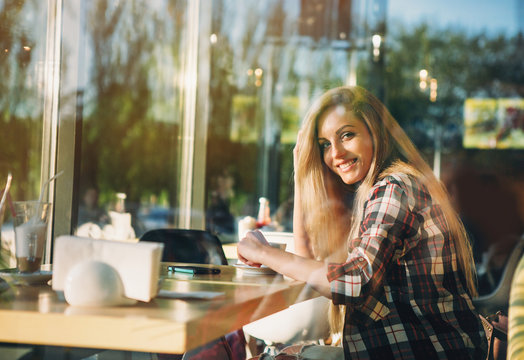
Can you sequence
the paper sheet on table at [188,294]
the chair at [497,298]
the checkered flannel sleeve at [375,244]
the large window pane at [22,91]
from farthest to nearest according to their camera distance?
1. the chair at [497,298]
2. the large window pane at [22,91]
3. the checkered flannel sleeve at [375,244]
4. the paper sheet on table at [188,294]

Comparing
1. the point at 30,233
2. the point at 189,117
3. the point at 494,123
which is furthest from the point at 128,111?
the point at 494,123

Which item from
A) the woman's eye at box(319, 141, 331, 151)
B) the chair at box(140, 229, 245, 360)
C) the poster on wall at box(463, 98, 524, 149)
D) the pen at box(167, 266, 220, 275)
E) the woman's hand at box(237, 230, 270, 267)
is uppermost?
the poster on wall at box(463, 98, 524, 149)

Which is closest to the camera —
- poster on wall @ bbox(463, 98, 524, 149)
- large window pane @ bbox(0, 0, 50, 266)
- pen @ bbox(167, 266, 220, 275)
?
pen @ bbox(167, 266, 220, 275)

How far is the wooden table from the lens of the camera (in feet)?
2.42

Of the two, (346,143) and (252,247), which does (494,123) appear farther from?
(252,247)

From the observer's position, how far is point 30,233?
3.70 feet

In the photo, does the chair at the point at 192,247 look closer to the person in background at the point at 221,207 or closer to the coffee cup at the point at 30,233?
the coffee cup at the point at 30,233

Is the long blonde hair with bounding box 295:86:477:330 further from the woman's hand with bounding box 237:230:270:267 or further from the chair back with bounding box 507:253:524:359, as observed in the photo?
the woman's hand with bounding box 237:230:270:267

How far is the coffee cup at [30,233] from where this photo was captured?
3.70 ft

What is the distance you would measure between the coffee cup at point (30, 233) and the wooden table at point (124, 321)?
0.15m

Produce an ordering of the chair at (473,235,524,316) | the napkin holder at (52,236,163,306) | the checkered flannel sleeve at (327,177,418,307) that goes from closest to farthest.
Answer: the napkin holder at (52,236,163,306)
the checkered flannel sleeve at (327,177,418,307)
the chair at (473,235,524,316)

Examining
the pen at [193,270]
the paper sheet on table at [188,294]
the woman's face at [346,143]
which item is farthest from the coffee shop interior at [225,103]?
the woman's face at [346,143]

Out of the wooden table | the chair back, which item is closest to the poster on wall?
the chair back

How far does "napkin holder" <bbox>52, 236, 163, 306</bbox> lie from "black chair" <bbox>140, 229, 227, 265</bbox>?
882 mm
